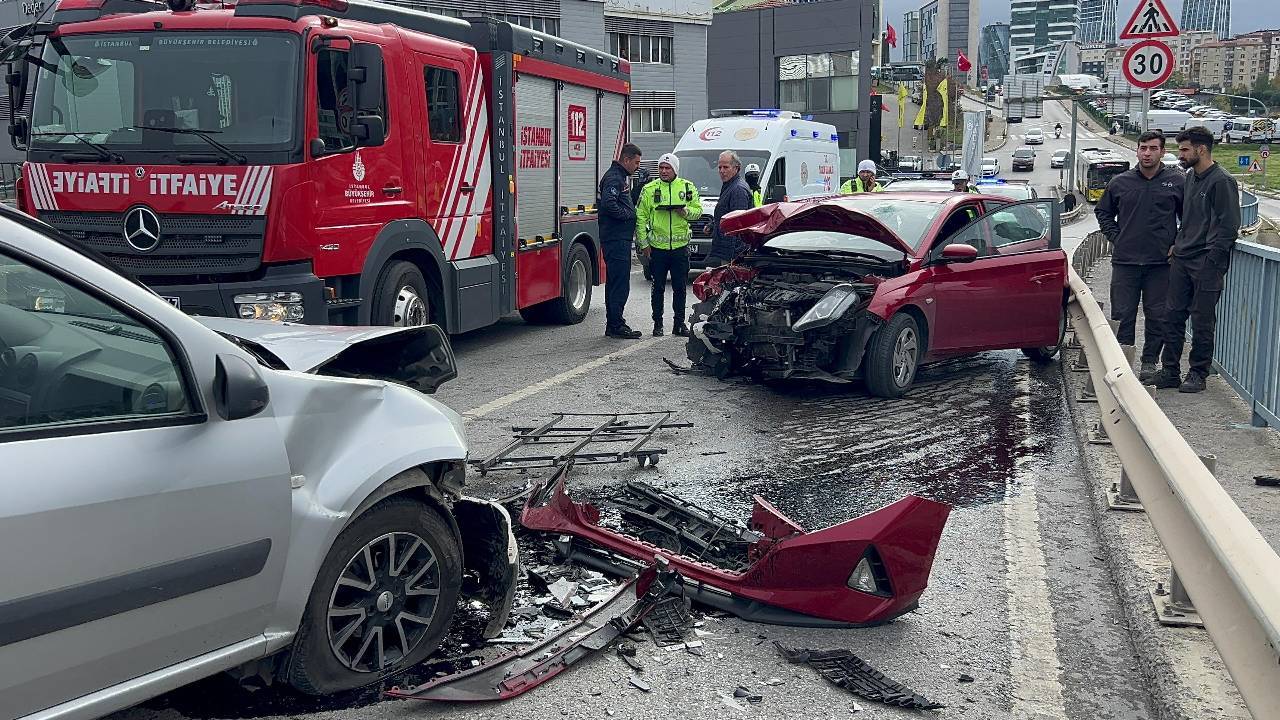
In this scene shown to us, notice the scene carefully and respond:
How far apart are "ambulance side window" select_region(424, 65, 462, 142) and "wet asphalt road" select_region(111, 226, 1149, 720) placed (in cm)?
197


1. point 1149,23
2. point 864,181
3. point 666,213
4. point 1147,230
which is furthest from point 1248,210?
point 666,213

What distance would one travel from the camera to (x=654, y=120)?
4625 centimetres

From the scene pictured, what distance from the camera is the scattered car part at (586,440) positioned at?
6395 millimetres

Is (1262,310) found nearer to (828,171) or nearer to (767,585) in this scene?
(767,585)

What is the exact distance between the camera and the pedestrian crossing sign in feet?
37.1

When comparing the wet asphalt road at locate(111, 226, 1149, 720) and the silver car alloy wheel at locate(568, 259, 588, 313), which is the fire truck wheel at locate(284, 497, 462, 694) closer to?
the wet asphalt road at locate(111, 226, 1149, 720)

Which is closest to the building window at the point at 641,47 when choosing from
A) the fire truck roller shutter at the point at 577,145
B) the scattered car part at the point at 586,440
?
the fire truck roller shutter at the point at 577,145

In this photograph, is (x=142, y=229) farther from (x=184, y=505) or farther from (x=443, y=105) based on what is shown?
(x=184, y=505)

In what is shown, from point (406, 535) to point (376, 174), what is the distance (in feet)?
17.7

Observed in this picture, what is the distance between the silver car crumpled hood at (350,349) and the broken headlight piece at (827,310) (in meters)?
4.07

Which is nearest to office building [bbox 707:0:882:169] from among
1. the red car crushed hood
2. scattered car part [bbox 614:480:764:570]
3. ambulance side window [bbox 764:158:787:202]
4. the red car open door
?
ambulance side window [bbox 764:158:787:202]

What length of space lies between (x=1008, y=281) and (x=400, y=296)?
4859 mm

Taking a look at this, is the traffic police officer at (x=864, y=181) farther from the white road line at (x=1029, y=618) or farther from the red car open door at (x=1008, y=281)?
the white road line at (x=1029, y=618)

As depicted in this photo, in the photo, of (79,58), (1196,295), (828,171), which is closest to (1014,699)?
(1196,295)
